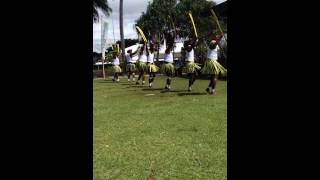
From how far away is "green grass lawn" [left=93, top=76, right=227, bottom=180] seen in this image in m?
4.84

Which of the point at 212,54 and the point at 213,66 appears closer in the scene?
the point at 213,66

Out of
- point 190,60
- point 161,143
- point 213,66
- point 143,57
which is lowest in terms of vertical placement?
point 161,143

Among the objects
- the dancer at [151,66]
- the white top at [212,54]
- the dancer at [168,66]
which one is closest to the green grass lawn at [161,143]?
the white top at [212,54]

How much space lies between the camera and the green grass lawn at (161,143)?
190 inches

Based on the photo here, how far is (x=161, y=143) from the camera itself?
630cm

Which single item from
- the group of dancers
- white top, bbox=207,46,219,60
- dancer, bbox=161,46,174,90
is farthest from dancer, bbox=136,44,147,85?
white top, bbox=207,46,219,60

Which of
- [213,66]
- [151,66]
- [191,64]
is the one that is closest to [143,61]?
[151,66]

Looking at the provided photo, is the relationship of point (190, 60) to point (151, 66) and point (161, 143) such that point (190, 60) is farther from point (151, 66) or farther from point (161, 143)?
point (161, 143)

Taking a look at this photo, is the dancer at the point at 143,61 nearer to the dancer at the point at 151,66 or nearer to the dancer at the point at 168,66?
the dancer at the point at 151,66

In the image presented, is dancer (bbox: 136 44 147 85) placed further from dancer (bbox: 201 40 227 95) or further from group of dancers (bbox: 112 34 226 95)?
dancer (bbox: 201 40 227 95)
